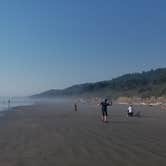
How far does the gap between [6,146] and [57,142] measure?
2.23 meters

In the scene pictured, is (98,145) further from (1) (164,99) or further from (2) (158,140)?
(1) (164,99)

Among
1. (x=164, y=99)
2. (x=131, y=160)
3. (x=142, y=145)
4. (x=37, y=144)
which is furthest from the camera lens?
(x=164, y=99)

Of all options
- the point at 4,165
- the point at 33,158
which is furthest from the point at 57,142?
the point at 4,165

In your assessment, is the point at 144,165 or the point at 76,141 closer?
the point at 144,165

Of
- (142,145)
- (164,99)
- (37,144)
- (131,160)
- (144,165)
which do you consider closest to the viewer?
(144,165)

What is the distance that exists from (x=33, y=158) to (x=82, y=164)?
2.02 meters

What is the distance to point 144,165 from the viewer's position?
402 inches

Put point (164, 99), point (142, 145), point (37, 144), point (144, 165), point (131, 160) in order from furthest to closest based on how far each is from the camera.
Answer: point (164, 99)
point (37, 144)
point (142, 145)
point (131, 160)
point (144, 165)

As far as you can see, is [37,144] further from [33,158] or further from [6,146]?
[33,158]

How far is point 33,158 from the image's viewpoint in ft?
38.2

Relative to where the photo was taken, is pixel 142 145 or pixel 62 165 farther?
pixel 142 145

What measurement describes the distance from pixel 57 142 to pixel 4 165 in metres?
4.71

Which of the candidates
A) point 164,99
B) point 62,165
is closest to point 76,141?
point 62,165

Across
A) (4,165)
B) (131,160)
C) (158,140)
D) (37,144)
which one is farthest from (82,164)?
(158,140)
